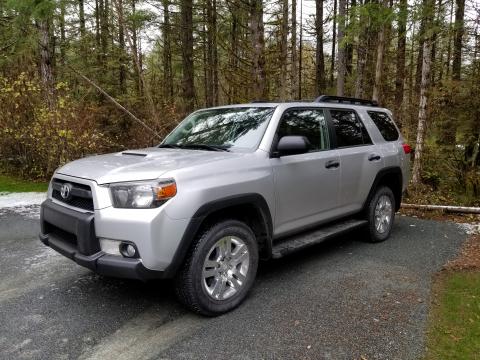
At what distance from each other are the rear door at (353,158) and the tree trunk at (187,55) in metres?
9.79

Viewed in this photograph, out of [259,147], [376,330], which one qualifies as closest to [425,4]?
[259,147]

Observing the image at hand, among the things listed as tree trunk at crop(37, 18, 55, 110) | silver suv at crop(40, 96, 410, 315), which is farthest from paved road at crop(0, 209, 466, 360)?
tree trunk at crop(37, 18, 55, 110)

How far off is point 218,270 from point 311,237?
145 cm

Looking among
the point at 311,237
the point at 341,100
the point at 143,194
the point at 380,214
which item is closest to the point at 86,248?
the point at 143,194

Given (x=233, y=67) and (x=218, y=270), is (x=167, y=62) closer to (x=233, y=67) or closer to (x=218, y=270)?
(x=233, y=67)

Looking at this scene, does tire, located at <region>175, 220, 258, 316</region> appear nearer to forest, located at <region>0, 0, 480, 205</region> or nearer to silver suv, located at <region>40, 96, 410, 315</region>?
silver suv, located at <region>40, 96, 410, 315</region>

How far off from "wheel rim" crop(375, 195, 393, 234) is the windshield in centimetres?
245

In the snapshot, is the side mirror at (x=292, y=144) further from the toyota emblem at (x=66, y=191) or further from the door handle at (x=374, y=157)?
the toyota emblem at (x=66, y=191)

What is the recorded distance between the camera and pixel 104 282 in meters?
4.30

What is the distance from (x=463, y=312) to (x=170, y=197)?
286 cm

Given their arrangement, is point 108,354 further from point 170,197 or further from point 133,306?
point 170,197

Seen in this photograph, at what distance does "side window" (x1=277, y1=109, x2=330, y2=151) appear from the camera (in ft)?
14.4

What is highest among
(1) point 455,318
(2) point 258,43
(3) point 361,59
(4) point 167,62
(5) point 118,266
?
(4) point 167,62

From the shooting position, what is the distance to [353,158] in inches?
201
